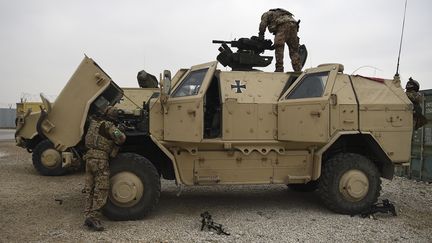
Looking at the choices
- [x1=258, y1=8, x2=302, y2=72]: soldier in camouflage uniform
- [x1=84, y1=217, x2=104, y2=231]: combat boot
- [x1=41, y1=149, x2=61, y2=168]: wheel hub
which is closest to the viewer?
[x1=84, y1=217, x2=104, y2=231]: combat boot

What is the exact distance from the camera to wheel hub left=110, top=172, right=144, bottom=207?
6070 mm

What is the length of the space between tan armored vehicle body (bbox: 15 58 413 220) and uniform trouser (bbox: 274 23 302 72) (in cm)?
114

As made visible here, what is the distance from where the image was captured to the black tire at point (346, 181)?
21.9 feet

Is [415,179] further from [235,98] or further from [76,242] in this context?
[76,242]

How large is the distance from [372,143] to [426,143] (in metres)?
3.55

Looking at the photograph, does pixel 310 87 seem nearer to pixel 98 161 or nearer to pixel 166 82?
pixel 166 82

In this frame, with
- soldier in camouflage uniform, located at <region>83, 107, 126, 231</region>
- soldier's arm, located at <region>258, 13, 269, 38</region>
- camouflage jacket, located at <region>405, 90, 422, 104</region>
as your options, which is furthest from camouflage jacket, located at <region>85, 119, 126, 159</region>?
camouflage jacket, located at <region>405, 90, 422, 104</region>

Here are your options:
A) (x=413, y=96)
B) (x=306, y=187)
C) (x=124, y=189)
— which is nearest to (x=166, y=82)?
(x=124, y=189)

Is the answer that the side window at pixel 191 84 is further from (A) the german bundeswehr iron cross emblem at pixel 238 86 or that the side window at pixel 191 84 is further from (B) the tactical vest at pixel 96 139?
(B) the tactical vest at pixel 96 139

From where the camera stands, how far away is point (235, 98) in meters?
6.48

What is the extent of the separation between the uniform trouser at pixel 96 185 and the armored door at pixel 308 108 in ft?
8.50

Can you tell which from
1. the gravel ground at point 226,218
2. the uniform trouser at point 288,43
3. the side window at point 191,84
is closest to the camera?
the gravel ground at point 226,218

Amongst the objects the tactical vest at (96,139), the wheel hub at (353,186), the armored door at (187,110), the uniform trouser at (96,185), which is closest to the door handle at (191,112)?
the armored door at (187,110)

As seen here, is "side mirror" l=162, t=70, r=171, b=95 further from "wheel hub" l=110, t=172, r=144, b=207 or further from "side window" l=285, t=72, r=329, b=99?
"side window" l=285, t=72, r=329, b=99
